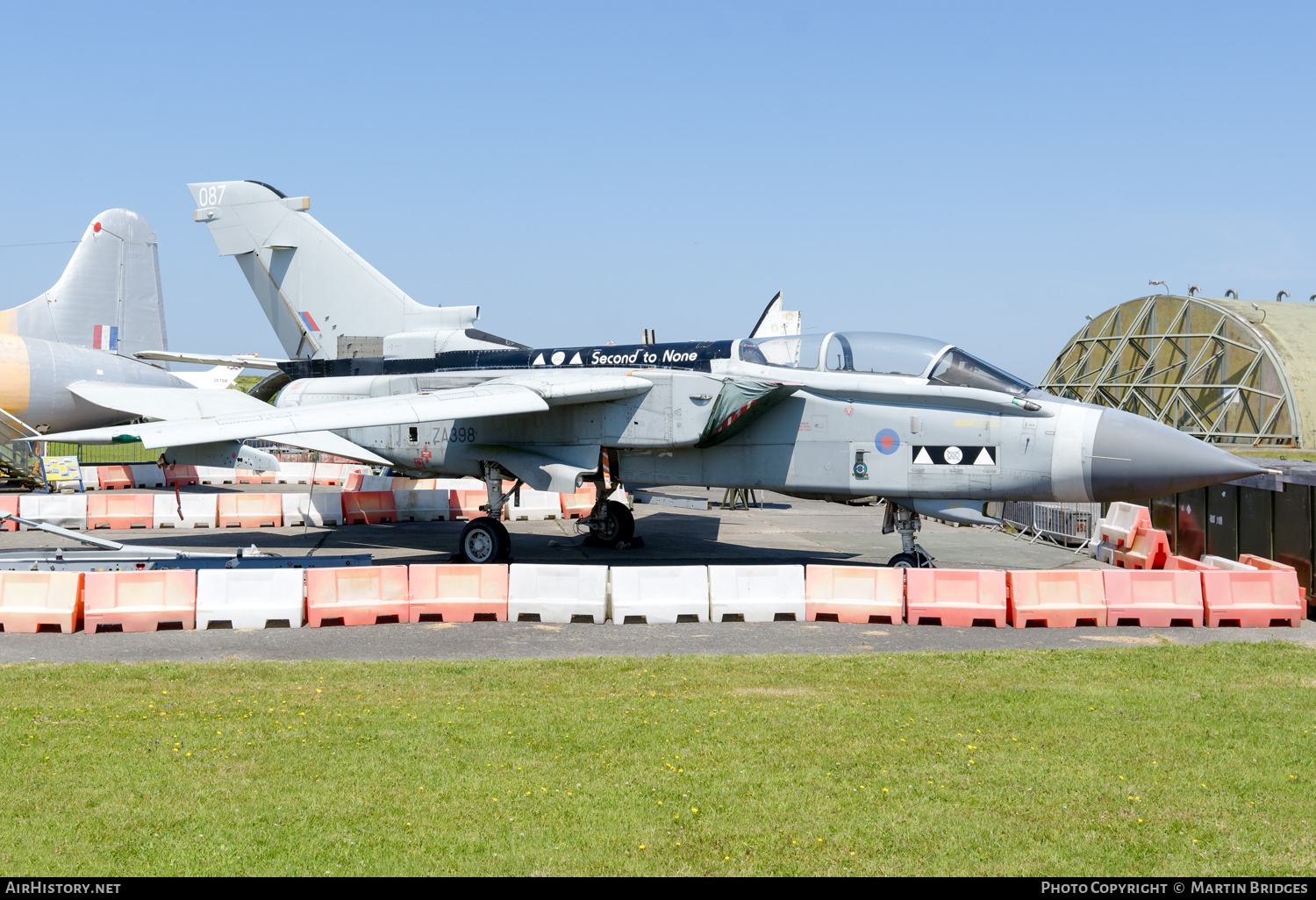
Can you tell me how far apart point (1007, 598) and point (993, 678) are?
3331mm

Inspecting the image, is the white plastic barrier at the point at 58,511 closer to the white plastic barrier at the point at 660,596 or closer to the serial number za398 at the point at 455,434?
the serial number za398 at the point at 455,434

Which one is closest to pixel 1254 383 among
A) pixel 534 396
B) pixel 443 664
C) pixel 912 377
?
pixel 912 377

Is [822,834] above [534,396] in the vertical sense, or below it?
below

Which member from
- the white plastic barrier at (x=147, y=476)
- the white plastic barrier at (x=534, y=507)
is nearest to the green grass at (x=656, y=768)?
the white plastic barrier at (x=534, y=507)

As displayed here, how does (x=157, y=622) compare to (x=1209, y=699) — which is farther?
(x=157, y=622)

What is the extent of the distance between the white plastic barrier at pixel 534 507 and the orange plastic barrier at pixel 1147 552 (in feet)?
39.8

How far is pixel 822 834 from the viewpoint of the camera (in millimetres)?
5719

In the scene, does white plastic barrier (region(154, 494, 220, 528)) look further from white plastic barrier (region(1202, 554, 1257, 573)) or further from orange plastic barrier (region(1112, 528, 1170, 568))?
white plastic barrier (region(1202, 554, 1257, 573))

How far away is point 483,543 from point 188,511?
28.8ft

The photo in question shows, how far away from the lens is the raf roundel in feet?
47.1

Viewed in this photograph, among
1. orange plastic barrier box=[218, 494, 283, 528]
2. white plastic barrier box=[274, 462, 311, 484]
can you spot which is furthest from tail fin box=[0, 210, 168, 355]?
orange plastic barrier box=[218, 494, 283, 528]

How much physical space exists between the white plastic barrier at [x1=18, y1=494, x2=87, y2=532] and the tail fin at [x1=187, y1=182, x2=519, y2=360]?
5.68 metres

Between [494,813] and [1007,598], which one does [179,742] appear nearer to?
[494,813]
